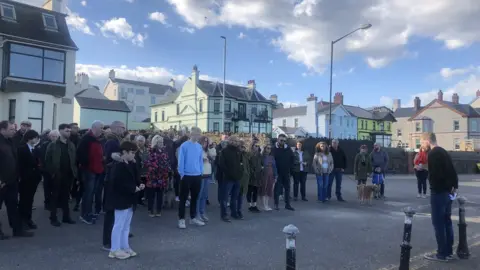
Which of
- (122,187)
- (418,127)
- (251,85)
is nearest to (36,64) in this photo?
(122,187)

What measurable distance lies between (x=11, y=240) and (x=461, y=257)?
26.0 feet

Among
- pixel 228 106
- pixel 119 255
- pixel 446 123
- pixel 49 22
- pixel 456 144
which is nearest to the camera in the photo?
pixel 119 255

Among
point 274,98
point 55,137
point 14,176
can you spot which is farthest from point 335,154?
point 274,98

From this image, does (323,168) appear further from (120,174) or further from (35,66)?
(35,66)

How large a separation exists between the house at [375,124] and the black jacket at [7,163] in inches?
2517

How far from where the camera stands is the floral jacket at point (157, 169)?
8852mm

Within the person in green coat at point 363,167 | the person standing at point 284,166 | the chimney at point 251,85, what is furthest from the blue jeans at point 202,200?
the chimney at point 251,85

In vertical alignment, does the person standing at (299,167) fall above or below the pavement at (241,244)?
above

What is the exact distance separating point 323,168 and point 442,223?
611cm

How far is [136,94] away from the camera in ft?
230

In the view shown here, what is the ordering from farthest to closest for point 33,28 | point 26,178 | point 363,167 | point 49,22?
1. point 49,22
2. point 33,28
3. point 363,167
4. point 26,178

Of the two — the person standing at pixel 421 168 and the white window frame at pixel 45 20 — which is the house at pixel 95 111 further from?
the person standing at pixel 421 168

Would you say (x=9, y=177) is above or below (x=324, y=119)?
below

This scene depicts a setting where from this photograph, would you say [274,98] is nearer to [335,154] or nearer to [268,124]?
[268,124]
